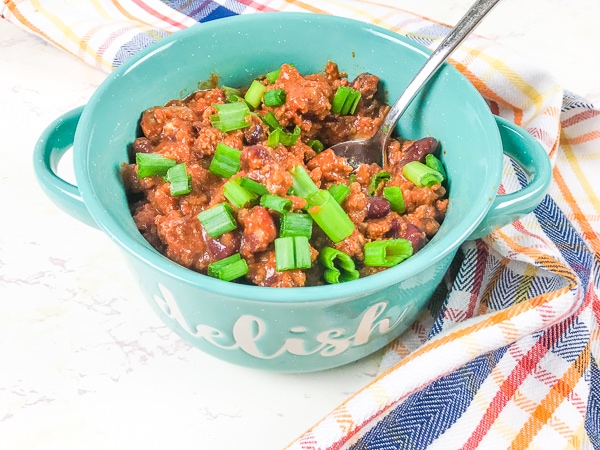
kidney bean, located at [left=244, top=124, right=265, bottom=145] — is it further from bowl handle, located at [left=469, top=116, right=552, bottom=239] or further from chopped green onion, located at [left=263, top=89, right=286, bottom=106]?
bowl handle, located at [left=469, top=116, right=552, bottom=239]

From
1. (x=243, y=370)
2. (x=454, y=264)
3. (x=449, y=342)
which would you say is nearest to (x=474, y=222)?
(x=449, y=342)

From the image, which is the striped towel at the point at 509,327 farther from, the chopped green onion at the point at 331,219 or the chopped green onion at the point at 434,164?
the chopped green onion at the point at 331,219

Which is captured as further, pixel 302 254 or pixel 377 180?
pixel 377 180

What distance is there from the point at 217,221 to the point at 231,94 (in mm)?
542

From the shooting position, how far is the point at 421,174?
5.49ft

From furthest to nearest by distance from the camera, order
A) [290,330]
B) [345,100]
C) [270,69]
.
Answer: [270,69]
[345,100]
[290,330]

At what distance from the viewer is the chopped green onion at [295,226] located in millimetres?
1495

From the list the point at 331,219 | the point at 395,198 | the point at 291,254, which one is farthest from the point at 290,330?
the point at 395,198

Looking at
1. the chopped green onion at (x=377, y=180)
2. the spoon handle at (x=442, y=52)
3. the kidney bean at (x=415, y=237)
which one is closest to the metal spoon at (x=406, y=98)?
the spoon handle at (x=442, y=52)

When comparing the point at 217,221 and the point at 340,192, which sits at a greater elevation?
the point at 340,192

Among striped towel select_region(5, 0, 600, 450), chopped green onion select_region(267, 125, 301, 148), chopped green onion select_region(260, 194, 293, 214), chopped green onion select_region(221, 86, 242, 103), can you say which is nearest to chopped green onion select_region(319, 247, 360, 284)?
chopped green onion select_region(260, 194, 293, 214)

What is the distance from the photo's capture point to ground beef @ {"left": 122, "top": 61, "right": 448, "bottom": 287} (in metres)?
1.50

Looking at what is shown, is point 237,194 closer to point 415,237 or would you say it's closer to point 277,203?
point 277,203

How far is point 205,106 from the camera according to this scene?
1.84 m
